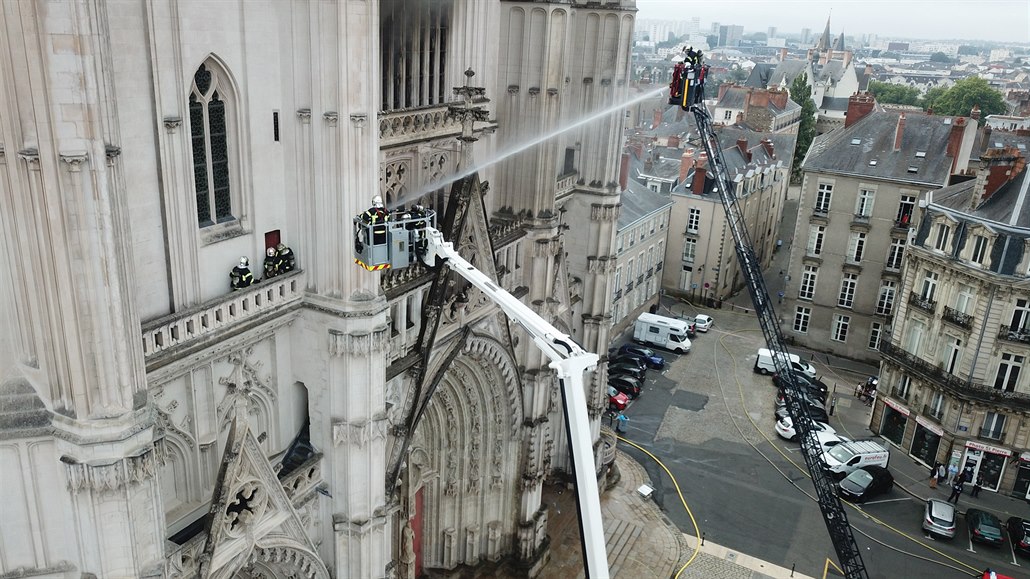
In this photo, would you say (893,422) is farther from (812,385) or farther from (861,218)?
(861,218)

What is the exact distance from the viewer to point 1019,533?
35.2 meters

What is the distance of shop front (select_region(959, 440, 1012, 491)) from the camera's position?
4006 cm

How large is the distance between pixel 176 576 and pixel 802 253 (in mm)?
48353

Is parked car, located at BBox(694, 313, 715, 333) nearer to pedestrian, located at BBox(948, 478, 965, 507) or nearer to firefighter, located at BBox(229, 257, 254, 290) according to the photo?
pedestrian, located at BBox(948, 478, 965, 507)

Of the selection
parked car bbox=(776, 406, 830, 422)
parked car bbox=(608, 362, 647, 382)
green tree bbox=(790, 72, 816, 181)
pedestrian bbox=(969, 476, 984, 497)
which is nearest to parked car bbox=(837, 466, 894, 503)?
pedestrian bbox=(969, 476, 984, 497)

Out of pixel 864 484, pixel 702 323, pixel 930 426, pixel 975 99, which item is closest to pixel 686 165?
pixel 702 323

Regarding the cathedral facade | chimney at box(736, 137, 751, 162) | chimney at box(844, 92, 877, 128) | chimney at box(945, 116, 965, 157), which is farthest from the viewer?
chimney at box(736, 137, 751, 162)

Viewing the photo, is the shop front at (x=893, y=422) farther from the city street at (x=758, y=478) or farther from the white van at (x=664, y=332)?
the white van at (x=664, y=332)

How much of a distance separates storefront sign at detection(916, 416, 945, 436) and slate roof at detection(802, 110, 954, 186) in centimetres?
1631

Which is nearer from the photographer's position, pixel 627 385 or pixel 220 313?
pixel 220 313

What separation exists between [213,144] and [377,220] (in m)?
3.96

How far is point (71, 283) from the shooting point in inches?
503

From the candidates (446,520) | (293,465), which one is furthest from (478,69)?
(446,520)

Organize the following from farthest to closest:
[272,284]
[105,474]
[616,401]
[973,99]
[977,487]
A: 1. [973,99]
2. [616,401]
3. [977,487]
4. [272,284]
5. [105,474]
